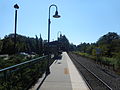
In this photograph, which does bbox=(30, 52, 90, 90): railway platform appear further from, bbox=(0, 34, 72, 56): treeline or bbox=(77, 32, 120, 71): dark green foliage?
bbox=(77, 32, 120, 71): dark green foliage

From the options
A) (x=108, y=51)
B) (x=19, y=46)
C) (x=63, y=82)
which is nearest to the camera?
(x=63, y=82)

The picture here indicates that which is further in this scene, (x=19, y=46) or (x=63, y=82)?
(x=19, y=46)

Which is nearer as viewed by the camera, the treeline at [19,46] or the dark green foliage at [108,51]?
the dark green foliage at [108,51]

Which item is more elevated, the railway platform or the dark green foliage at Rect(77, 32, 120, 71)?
the dark green foliage at Rect(77, 32, 120, 71)

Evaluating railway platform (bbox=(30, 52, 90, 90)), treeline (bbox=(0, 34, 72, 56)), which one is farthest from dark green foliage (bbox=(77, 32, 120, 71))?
railway platform (bbox=(30, 52, 90, 90))

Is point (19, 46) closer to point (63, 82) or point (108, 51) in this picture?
point (108, 51)

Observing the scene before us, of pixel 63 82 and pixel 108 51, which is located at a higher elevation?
pixel 108 51

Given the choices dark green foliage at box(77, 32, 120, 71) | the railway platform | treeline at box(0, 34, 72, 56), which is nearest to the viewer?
the railway platform

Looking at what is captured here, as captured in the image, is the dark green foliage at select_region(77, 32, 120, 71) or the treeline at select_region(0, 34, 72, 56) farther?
the treeline at select_region(0, 34, 72, 56)

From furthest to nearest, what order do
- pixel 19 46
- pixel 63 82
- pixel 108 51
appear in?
pixel 108 51 → pixel 19 46 → pixel 63 82

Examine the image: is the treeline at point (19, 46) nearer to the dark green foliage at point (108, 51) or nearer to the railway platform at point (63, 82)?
the railway platform at point (63, 82)

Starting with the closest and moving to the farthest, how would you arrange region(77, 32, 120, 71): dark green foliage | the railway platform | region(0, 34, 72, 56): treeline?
1. the railway platform
2. region(77, 32, 120, 71): dark green foliage
3. region(0, 34, 72, 56): treeline

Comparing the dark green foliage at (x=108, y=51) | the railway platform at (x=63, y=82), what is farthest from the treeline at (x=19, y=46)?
the dark green foliage at (x=108, y=51)

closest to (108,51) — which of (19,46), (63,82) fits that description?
(19,46)
